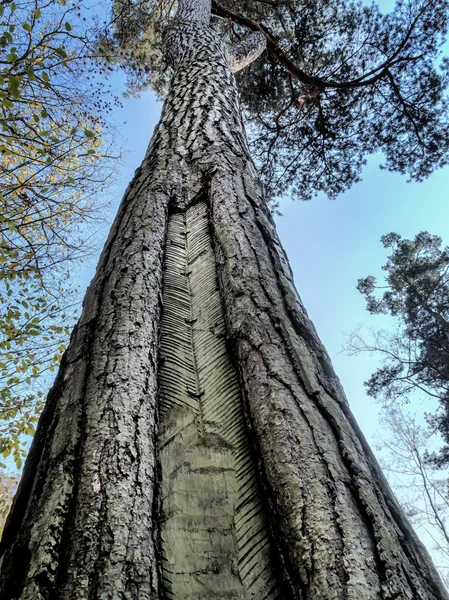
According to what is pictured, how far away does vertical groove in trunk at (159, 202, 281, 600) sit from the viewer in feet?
2.66

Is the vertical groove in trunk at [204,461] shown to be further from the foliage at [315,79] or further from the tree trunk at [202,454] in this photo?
the foliage at [315,79]

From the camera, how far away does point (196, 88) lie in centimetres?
239

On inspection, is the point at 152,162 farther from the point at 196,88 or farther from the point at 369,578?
the point at 369,578

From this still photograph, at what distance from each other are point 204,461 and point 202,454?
0.06ft

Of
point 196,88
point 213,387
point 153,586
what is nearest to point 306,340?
point 213,387

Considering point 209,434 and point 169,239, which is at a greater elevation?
point 169,239

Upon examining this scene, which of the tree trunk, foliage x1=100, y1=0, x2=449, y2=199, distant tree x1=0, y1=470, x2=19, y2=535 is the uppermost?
foliage x1=100, y1=0, x2=449, y2=199

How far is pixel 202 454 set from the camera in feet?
3.37

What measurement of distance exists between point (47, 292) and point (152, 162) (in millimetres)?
3029

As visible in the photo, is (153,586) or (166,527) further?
(166,527)

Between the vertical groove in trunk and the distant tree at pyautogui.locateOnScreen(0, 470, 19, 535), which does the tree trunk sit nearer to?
the vertical groove in trunk

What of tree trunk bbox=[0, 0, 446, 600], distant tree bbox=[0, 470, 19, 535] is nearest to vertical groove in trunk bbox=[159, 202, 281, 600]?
tree trunk bbox=[0, 0, 446, 600]

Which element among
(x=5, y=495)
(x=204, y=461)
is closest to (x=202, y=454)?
(x=204, y=461)

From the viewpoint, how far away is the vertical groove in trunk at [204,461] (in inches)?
31.9
